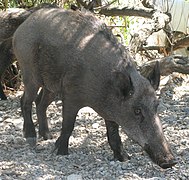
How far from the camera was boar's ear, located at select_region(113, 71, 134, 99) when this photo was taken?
529 centimetres

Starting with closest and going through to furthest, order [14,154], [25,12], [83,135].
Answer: [14,154] < [83,135] < [25,12]

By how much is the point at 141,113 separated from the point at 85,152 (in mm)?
953

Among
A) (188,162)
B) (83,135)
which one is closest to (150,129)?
(188,162)

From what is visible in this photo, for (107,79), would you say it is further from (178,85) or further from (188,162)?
(178,85)

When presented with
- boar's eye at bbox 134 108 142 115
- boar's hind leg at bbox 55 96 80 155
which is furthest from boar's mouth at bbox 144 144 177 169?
boar's hind leg at bbox 55 96 80 155

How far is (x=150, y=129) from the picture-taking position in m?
5.33

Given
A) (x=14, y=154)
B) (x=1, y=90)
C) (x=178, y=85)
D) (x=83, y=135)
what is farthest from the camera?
(x=178, y=85)

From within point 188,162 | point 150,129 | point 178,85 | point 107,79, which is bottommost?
point 178,85

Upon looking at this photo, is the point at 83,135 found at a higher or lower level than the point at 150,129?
lower

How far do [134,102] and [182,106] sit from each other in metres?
2.40

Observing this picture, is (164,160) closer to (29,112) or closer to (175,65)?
(29,112)

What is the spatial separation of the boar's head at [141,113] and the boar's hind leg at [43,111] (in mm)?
1279

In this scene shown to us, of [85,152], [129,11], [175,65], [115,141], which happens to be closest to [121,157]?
[115,141]

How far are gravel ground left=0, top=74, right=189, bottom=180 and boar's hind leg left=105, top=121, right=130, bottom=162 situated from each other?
9 centimetres
